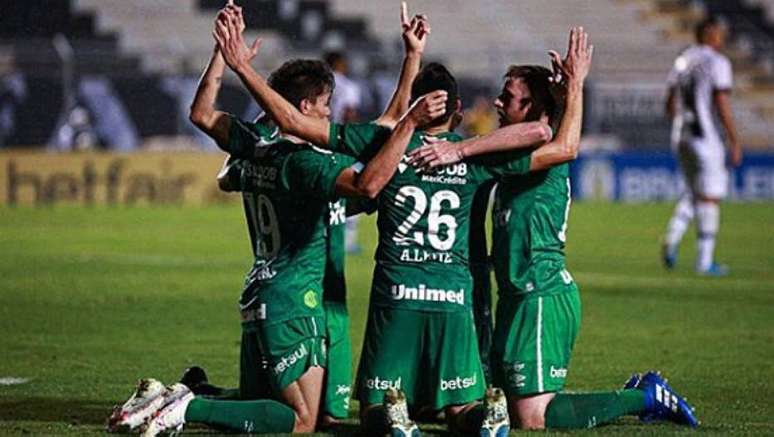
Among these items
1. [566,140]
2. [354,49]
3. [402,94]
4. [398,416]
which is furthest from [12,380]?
[354,49]

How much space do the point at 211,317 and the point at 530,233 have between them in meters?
5.58

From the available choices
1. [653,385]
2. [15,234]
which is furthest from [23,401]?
[15,234]

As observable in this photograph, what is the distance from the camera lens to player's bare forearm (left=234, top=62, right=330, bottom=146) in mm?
7166

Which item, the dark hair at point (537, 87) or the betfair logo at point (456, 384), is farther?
the dark hair at point (537, 87)

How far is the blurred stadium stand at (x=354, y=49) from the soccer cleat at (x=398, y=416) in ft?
77.7

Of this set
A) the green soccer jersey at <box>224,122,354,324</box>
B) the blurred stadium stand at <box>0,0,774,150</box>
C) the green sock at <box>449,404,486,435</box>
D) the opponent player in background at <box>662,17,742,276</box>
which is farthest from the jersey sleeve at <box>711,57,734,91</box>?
the blurred stadium stand at <box>0,0,774,150</box>

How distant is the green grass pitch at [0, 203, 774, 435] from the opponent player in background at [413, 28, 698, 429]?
0.18 meters

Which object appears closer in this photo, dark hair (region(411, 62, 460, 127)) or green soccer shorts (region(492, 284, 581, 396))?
dark hair (region(411, 62, 460, 127))

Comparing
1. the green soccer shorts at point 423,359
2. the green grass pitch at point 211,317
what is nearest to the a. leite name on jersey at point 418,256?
the green soccer shorts at point 423,359

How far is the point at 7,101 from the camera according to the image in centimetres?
2970

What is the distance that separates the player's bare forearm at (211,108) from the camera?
24.8ft

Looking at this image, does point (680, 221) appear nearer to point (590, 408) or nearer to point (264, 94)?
point (590, 408)

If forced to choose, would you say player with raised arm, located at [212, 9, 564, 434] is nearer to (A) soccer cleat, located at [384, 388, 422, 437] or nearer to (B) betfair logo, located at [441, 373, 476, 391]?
(B) betfair logo, located at [441, 373, 476, 391]

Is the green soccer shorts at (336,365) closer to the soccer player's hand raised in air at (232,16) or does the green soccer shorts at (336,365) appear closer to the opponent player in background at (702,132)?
the soccer player's hand raised in air at (232,16)
